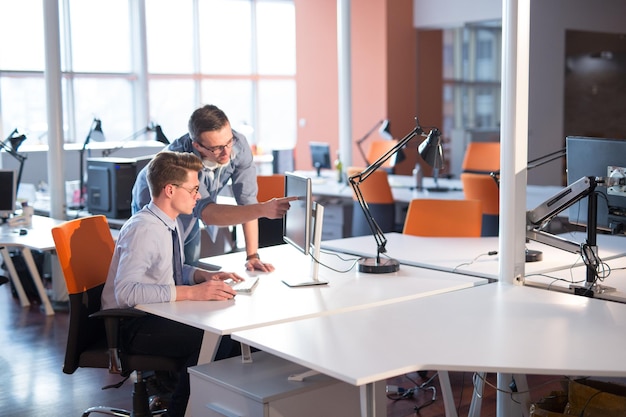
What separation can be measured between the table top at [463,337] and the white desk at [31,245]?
3001 mm

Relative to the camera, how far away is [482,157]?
801 cm

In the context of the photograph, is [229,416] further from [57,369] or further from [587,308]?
[57,369]

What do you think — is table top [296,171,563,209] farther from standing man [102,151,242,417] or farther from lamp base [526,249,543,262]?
standing man [102,151,242,417]

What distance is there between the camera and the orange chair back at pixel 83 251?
3285mm

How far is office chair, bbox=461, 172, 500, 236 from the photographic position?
5852 mm

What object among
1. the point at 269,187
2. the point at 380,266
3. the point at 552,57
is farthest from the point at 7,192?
the point at 552,57

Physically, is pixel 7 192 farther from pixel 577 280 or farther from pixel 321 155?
pixel 577 280

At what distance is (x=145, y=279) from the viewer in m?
3.13

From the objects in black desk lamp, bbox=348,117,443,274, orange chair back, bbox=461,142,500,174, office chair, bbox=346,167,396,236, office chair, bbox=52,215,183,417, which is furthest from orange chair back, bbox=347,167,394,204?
office chair, bbox=52,215,183,417

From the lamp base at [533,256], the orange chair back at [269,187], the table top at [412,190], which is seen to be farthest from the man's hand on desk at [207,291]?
the table top at [412,190]

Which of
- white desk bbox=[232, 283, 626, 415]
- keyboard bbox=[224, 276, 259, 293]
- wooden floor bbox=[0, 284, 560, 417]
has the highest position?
keyboard bbox=[224, 276, 259, 293]

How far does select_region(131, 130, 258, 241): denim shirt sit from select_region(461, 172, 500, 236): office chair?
222 centimetres

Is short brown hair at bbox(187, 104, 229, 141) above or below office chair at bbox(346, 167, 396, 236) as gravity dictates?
above

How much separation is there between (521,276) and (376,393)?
117 cm
